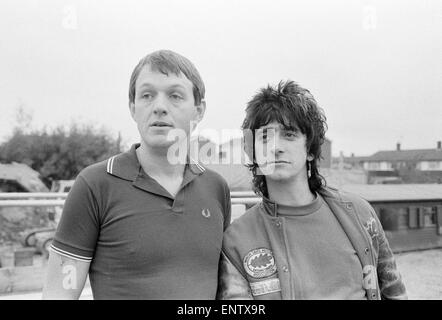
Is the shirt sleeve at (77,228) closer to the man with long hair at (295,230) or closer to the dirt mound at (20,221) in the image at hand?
the man with long hair at (295,230)

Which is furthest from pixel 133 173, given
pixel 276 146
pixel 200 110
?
pixel 276 146

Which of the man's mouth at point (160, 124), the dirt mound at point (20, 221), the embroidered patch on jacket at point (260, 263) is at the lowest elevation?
the dirt mound at point (20, 221)

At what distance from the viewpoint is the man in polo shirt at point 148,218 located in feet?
3.53

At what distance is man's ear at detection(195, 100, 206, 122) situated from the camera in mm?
1301

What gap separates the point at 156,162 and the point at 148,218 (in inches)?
7.6

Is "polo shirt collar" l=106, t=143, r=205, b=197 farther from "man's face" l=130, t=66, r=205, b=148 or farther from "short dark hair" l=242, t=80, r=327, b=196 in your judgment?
"short dark hair" l=242, t=80, r=327, b=196

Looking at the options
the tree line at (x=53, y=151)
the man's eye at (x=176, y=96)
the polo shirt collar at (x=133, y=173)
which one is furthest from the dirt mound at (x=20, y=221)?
the tree line at (x=53, y=151)

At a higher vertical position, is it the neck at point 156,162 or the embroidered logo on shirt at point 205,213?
the neck at point 156,162

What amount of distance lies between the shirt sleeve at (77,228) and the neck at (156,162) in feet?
0.67

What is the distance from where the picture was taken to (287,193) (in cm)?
129

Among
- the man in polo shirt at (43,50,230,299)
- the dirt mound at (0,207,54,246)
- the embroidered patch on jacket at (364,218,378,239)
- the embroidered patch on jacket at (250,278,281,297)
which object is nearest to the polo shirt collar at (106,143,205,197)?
the man in polo shirt at (43,50,230,299)

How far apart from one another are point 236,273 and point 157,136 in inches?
17.8

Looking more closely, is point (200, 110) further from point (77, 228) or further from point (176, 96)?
point (77, 228)
